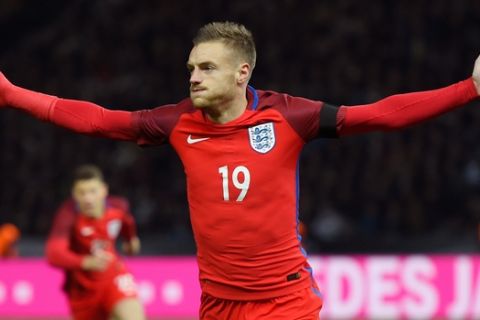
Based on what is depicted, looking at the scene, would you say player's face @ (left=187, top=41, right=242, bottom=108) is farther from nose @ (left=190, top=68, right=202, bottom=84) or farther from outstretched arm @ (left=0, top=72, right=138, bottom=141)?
outstretched arm @ (left=0, top=72, right=138, bottom=141)

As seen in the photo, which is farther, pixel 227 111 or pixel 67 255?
pixel 67 255

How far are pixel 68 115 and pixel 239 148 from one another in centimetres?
78

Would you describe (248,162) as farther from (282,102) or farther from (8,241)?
(8,241)

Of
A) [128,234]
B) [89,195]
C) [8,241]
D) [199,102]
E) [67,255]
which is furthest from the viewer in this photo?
[8,241]

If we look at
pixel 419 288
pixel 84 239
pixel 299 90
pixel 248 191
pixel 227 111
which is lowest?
pixel 419 288

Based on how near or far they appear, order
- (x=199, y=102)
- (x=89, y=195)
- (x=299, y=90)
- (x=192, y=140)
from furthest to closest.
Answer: (x=299, y=90) → (x=89, y=195) → (x=192, y=140) → (x=199, y=102)

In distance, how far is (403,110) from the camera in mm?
4727

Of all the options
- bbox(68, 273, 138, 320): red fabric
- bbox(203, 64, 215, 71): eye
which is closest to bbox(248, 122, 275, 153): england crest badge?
bbox(203, 64, 215, 71): eye

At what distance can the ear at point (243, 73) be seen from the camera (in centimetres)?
483

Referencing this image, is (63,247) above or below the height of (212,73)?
below

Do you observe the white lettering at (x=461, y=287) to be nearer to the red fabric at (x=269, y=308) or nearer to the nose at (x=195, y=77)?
the red fabric at (x=269, y=308)

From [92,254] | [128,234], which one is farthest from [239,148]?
[128,234]

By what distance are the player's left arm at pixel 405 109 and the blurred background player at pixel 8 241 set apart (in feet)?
28.7

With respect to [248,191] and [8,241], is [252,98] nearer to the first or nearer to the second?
[248,191]
